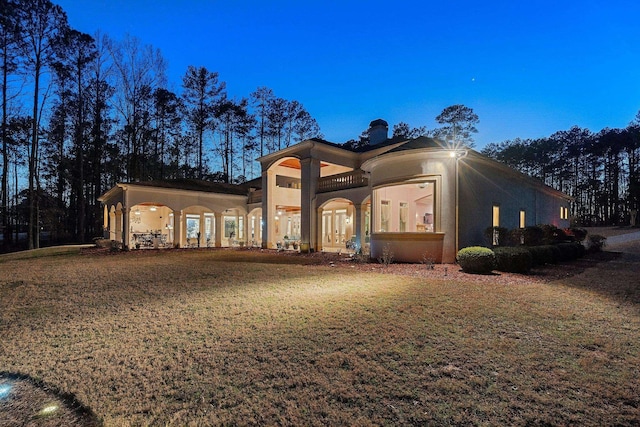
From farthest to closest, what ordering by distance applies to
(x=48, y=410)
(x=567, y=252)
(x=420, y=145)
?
(x=420, y=145) < (x=567, y=252) < (x=48, y=410)

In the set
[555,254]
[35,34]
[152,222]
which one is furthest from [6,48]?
[555,254]

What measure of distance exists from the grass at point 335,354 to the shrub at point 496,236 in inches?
253

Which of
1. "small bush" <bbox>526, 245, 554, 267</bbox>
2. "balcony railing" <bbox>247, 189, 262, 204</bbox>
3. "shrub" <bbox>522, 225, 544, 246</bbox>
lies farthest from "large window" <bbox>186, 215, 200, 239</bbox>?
"small bush" <bbox>526, 245, 554, 267</bbox>

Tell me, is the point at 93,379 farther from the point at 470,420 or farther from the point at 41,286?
the point at 41,286

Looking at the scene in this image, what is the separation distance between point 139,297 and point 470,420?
6.81 meters

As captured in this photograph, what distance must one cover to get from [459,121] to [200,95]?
3195cm

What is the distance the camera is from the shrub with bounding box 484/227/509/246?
530 inches

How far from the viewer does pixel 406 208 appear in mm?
18250

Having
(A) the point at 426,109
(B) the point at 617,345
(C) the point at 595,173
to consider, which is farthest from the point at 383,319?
(C) the point at 595,173

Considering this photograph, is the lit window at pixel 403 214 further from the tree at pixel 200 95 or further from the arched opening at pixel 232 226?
the tree at pixel 200 95

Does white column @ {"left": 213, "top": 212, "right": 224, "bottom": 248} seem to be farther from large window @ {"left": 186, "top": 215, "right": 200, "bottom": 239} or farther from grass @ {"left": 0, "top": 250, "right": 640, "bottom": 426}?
grass @ {"left": 0, "top": 250, "right": 640, "bottom": 426}

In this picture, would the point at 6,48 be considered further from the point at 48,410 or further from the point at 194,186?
the point at 48,410

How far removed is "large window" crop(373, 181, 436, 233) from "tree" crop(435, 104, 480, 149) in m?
23.9

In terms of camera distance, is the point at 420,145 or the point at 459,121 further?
the point at 459,121
